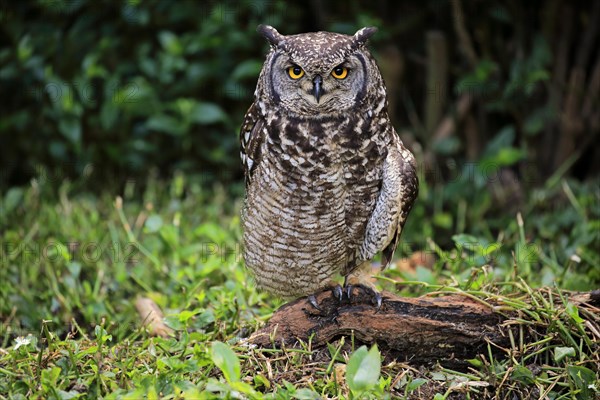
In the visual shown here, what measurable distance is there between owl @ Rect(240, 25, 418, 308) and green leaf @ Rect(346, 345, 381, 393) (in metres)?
0.65

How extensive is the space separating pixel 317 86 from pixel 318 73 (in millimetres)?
46

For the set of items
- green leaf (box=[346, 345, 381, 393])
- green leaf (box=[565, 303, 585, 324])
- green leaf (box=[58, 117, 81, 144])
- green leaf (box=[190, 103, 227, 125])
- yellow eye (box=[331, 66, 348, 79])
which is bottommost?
green leaf (box=[565, 303, 585, 324])

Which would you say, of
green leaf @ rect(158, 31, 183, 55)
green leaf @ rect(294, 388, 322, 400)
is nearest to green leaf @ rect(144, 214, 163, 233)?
green leaf @ rect(294, 388, 322, 400)

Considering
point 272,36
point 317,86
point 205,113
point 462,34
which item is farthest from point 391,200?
point 205,113

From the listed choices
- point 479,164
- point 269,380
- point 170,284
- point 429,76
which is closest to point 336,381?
point 269,380

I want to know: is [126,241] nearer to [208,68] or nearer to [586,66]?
[208,68]

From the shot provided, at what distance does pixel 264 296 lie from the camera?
11.7 feet

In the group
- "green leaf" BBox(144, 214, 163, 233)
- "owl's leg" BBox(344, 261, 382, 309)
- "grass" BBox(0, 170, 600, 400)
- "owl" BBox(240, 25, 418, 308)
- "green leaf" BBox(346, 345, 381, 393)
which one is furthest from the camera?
"green leaf" BBox(144, 214, 163, 233)

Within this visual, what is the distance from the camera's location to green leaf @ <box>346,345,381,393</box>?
2.28 meters

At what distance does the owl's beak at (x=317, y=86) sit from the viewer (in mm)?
2734

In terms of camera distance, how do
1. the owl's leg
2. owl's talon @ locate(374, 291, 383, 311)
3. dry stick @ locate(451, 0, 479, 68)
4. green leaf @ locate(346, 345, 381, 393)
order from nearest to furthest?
green leaf @ locate(346, 345, 381, 393) < owl's talon @ locate(374, 291, 383, 311) < the owl's leg < dry stick @ locate(451, 0, 479, 68)

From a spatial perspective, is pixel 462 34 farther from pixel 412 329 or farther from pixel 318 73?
pixel 412 329

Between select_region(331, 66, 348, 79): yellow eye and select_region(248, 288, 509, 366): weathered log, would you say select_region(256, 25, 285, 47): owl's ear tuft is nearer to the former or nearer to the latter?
select_region(331, 66, 348, 79): yellow eye

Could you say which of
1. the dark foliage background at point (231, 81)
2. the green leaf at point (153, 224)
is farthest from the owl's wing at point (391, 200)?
the dark foliage background at point (231, 81)
